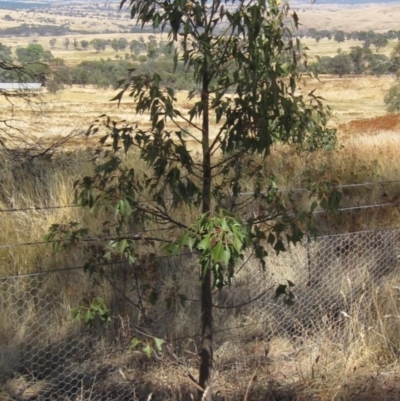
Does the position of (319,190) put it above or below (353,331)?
above

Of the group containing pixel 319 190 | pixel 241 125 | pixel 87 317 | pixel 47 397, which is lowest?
pixel 47 397

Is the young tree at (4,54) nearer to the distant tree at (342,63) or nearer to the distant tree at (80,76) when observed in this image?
the distant tree at (80,76)

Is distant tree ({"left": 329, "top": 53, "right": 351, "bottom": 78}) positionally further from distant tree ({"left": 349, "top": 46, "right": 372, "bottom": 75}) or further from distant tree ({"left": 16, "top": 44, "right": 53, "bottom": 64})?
distant tree ({"left": 16, "top": 44, "right": 53, "bottom": 64})

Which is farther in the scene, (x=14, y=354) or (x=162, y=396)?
(x=14, y=354)

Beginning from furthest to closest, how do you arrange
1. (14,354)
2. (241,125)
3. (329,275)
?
1. (329,275)
2. (14,354)
3. (241,125)

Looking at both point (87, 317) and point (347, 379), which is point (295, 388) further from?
point (87, 317)

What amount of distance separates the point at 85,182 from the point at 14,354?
189 cm

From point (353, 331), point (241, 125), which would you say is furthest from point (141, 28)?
point (353, 331)

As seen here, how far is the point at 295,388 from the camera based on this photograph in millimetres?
3809

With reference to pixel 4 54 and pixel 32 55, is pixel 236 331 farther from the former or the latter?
pixel 32 55

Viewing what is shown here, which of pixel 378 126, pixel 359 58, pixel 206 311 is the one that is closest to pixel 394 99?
pixel 378 126

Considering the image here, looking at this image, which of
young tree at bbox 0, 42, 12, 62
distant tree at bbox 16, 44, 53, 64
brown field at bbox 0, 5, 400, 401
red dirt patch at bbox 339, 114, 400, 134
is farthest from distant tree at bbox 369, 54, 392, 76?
brown field at bbox 0, 5, 400, 401

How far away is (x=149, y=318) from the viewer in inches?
173

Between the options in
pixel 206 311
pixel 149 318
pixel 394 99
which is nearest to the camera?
pixel 206 311
